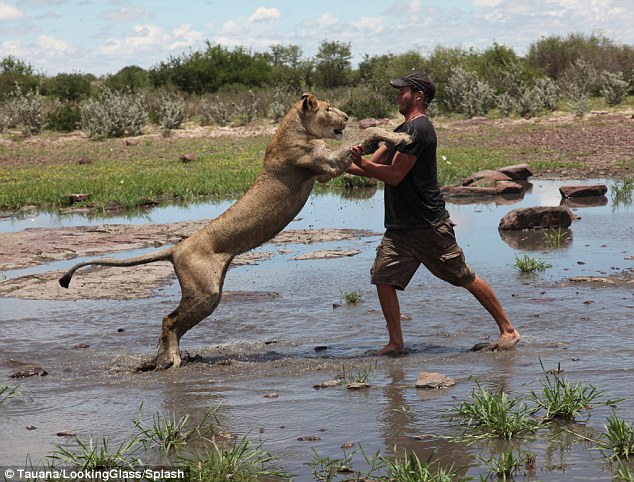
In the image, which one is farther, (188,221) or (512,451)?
(188,221)

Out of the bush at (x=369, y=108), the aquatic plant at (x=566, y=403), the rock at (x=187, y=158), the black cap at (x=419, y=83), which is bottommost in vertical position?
the aquatic plant at (x=566, y=403)

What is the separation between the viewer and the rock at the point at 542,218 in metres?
12.4

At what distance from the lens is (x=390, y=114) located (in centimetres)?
3256

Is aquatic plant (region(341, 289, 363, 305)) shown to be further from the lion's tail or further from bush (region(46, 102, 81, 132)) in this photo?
bush (region(46, 102, 81, 132))

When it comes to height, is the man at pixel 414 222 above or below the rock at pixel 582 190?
above

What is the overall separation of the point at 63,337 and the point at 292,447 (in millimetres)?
3836

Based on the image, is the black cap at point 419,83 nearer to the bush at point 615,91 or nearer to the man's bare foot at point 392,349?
the man's bare foot at point 392,349

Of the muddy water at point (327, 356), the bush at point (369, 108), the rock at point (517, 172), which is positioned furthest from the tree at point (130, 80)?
the muddy water at point (327, 356)

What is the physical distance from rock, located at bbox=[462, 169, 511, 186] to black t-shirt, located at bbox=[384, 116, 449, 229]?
9.75m

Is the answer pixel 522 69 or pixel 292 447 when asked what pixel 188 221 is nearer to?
pixel 292 447

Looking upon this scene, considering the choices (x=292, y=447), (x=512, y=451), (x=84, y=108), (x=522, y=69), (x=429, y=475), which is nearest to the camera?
(x=429, y=475)

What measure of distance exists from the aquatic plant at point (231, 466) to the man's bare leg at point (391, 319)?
8.12 feet

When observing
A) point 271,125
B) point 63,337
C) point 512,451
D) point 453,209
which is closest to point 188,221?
point 453,209

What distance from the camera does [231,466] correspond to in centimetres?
452
